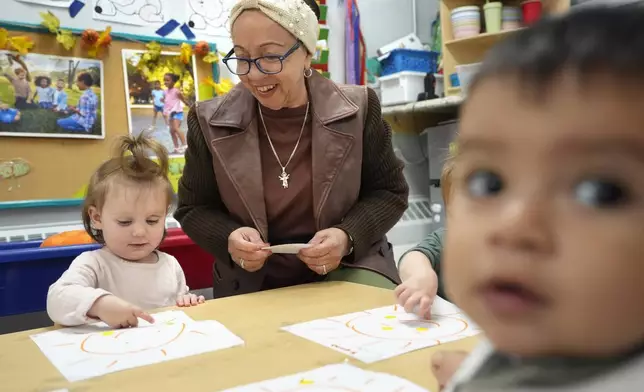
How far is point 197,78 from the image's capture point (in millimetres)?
2113

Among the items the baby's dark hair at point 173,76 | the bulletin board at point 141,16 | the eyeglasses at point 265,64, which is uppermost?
the bulletin board at point 141,16

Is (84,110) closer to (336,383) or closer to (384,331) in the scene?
(384,331)

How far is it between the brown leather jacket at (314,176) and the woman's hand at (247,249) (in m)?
0.04

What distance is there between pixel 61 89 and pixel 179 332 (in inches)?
54.7

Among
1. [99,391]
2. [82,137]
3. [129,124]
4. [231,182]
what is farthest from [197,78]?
[99,391]

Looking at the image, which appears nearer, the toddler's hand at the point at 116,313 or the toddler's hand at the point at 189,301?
the toddler's hand at the point at 116,313

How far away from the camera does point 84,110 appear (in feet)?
6.20

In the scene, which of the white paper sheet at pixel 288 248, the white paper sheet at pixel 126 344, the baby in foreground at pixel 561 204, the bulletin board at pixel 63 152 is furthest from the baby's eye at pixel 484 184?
the bulletin board at pixel 63 152

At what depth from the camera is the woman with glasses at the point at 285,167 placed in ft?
3.73

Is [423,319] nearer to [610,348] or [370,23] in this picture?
[610,348]

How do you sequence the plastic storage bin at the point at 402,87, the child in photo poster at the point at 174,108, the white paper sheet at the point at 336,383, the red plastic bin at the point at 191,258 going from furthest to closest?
the plastic storage bin at the point at 402,87 < the child in photo poster at the point at 174,108 < the red plastic bin at the point at 191,258 < the white paper sheet at the point at 336,383

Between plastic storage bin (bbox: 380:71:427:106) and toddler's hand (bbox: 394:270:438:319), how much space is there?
5.99 ft

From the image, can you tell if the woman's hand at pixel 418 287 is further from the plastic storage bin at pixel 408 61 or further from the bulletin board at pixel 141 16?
the plastic storage bin at pixel 408 61

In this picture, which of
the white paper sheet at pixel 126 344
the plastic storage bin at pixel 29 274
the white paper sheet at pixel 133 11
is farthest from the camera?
the white paper sheet at pixel 133 11
